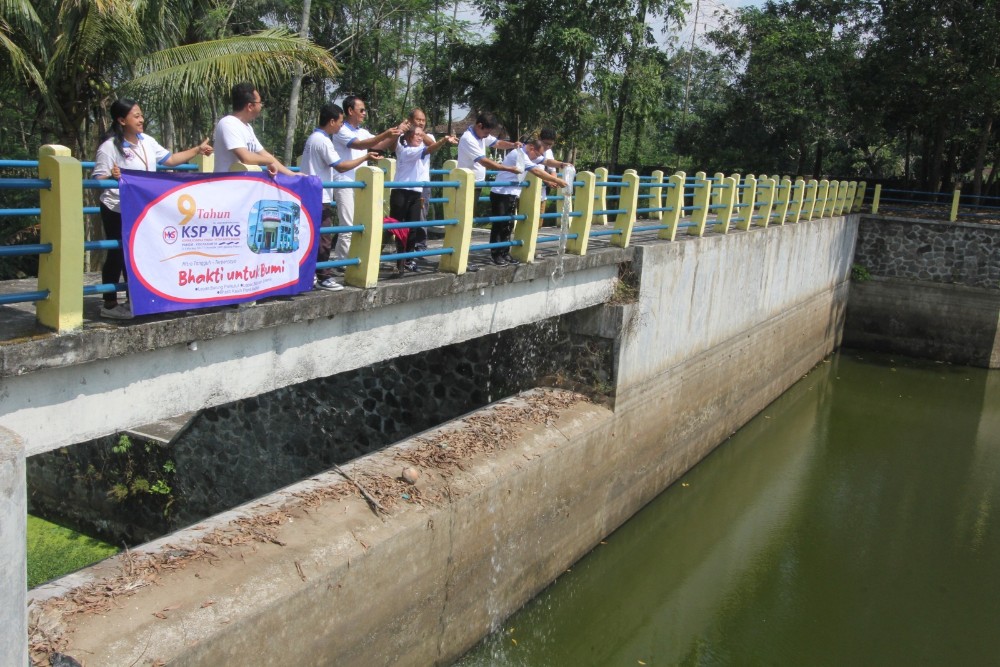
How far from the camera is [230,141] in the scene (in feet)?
17.4

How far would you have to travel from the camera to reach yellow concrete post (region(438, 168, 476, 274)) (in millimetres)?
6754

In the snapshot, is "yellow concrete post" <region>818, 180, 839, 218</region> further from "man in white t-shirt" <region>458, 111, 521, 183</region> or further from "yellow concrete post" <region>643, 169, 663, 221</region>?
"man in white t-shirt" <region>458, 111, 521, 183</region>

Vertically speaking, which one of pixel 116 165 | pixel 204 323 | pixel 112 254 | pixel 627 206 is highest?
pixel 116 165

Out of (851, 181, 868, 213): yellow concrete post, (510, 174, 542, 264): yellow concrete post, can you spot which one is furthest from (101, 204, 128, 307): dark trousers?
(851, 181, 868, 213): yellow concrete post

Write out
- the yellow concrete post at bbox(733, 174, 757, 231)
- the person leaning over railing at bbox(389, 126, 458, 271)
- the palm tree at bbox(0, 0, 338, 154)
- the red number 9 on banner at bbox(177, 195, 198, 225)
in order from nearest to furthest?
the red number 9 on banner at bbox(177, 195, 198, 225)
the person leaning over railing at bbox(389, 126, 458, 271)
the palm tree at bbox(0, 0, 338, 154)
the yellow concrete post at bbox(733, 174, 757, 231)

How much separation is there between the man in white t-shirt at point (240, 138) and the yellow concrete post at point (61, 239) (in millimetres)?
1137

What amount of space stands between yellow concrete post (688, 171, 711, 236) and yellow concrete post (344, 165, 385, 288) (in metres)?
6.51

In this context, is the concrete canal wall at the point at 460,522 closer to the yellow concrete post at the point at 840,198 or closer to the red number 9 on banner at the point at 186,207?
the red number 9 on banner at the point at 186,207

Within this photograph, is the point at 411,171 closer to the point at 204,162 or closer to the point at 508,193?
the point at 508,193

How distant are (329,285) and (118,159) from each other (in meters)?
1.57

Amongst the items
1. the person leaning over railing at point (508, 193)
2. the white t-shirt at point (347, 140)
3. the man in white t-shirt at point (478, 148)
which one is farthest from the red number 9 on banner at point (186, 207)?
the person leaning over railing at point (508, 193)

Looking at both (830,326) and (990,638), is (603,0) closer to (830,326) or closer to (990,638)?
(830,326)

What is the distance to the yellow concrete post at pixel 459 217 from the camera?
6754 mm

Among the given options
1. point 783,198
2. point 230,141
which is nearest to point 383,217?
point 230,141
